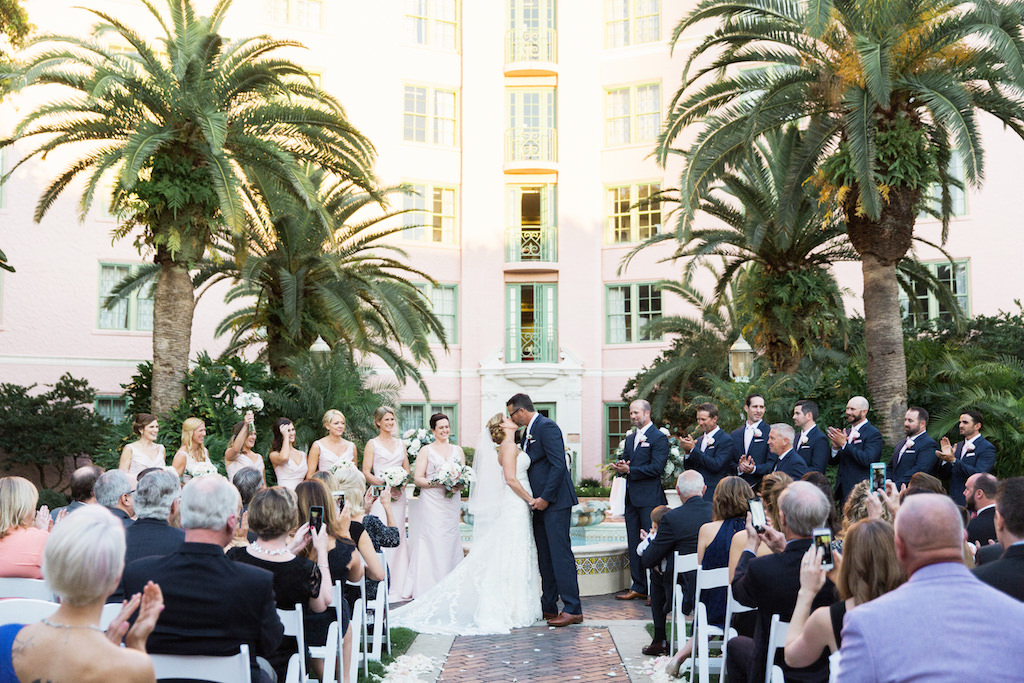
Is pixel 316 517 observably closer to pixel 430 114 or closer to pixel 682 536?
pixel 682 536

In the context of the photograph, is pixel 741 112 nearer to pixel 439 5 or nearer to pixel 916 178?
pixel 916 178

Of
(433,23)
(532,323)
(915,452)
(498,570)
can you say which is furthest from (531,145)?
(498,570)

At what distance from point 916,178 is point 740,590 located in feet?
34.3

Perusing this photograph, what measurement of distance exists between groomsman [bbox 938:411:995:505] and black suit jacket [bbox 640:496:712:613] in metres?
3.38

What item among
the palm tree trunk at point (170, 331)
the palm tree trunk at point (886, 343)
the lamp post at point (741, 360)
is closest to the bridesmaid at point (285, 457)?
the palm tree trunk at point (170, 331)

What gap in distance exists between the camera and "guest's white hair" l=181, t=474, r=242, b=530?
435 cm

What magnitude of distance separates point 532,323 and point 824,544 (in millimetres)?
26839

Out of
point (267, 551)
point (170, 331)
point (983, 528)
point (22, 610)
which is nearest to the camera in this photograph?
point (22, 610)

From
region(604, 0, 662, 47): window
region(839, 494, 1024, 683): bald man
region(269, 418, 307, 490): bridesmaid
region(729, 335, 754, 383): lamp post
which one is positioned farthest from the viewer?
region(604, 0, 662, 47): window

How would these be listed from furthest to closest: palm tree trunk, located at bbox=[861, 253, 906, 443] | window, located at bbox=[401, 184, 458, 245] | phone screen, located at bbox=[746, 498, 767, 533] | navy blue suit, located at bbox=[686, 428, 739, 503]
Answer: window, located at bbox=[401, 184, 458, 245] < palm tree trunk, located at bbox=[861, 253, 906, 443] < navy blue suit, located at bbox=[686, 428, 739, 503] < phone screen, located at bbox=[746, 498, 767, 533]

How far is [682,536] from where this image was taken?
310 inches

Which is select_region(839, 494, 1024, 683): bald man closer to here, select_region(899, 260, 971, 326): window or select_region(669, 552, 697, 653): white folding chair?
select_region(669, 552, 697, 653): white folding chair

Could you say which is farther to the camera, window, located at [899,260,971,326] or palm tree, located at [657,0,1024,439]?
window, located at [899,260,971,326]

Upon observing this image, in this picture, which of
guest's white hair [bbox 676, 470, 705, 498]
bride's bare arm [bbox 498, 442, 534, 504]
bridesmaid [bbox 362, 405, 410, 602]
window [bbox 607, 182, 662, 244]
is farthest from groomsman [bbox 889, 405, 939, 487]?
window [bbox 607, 182, 662, 244]
